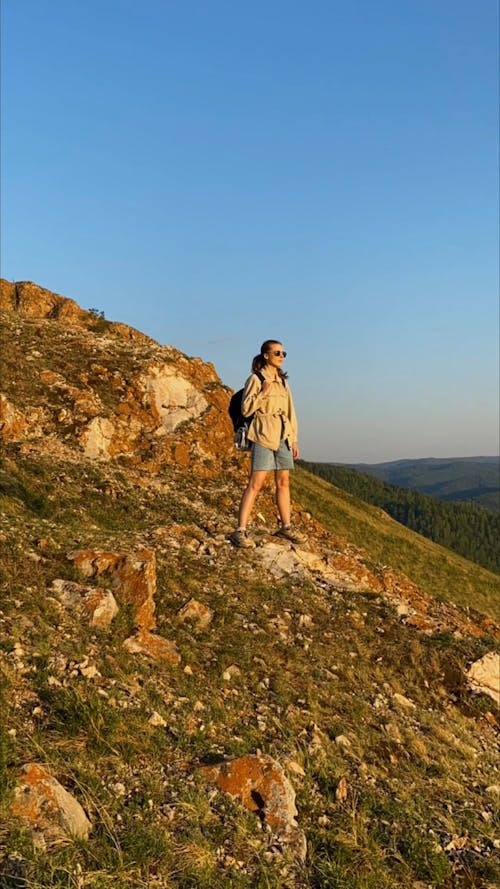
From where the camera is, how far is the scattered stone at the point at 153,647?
6.84m

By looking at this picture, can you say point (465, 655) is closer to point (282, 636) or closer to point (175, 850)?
point (282, 636)

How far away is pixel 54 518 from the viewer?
11539 mm

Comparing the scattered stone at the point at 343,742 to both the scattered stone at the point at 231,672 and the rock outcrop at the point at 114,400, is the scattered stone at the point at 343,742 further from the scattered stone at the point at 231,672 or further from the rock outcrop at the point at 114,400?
the rock outcrop at the point at 114,400

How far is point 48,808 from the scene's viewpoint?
4062 mm

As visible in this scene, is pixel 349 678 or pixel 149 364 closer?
pixel 349 678

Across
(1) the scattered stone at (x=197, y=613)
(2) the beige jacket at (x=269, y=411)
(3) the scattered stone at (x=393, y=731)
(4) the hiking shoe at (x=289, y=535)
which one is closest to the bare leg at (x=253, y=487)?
(2) the beige jacket at (x=269, y=411)

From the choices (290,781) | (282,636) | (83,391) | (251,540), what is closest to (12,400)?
(83,391)

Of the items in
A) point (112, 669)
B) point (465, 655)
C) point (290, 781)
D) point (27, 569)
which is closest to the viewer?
point (290, 781)

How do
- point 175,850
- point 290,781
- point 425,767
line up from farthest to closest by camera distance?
point 425,767
point 290,781
point 175,850

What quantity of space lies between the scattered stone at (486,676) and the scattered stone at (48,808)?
6.94 m

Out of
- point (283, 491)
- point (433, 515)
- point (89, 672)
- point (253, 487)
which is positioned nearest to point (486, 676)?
point (283, 491)

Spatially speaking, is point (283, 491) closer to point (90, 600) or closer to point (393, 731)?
point (90, 600)

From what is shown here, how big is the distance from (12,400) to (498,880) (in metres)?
16.0

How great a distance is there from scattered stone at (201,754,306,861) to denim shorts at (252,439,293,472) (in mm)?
5936
